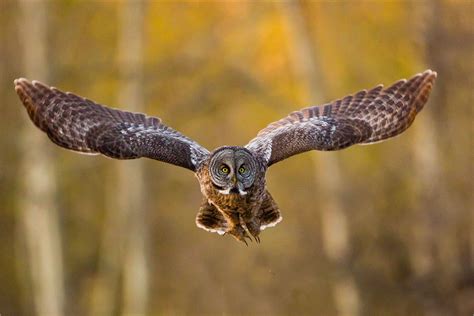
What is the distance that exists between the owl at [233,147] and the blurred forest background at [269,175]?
9.63 meters

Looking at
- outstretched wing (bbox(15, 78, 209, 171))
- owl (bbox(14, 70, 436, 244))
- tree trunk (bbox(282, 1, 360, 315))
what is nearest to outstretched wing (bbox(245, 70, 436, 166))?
owl (bbox(14, 70, 436, 244))

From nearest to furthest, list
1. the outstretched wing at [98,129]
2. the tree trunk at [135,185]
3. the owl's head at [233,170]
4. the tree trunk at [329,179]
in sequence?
the owl's head at [233,170] < the outstretched wing at [98,129] < the tree trunk at [329,179] < the tree trunk at [135,185]

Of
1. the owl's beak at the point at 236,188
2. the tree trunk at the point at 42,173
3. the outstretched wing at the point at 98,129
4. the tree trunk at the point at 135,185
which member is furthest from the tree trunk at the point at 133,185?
the owl's beak at the point at 236,188

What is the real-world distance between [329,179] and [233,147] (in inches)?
491

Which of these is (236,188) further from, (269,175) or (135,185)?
(269,175)

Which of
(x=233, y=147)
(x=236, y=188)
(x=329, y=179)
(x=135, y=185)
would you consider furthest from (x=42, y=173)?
(x=236, y=188)

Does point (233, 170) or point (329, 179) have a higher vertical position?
point (233, 170)

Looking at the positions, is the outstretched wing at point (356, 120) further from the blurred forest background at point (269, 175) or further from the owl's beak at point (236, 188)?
the blurred forest background at point (269, 175)

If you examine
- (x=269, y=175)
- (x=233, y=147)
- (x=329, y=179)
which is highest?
(x=233, y=147)

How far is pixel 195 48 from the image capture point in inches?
1065

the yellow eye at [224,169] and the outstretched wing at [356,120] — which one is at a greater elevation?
the outstretched wing at [356,120]

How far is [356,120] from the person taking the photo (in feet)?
44.5

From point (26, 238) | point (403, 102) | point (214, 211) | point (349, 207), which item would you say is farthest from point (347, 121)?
Result: point (26, 238)

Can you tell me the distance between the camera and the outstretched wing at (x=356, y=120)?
13000 millimetres
